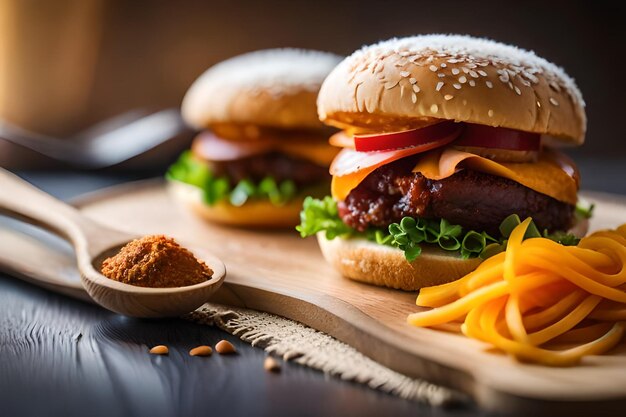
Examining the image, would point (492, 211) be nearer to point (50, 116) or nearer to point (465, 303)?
point (465, 303)

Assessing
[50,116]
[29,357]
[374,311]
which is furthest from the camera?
[50,116]

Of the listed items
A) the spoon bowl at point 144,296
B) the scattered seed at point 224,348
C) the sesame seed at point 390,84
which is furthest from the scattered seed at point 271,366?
the sesame seed at point 390,84

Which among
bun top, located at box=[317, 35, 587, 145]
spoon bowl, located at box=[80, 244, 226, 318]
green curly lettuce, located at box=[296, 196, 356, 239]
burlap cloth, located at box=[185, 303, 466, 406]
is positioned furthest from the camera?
green curly lettuce, located at box=[296, 196, 356, 239]

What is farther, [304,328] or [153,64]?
[153,64]

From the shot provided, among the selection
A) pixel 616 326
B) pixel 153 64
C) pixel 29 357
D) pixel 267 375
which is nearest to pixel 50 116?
pixel 153 64

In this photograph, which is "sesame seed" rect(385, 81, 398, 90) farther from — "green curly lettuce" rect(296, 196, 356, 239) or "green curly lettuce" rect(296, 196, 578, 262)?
"green curly lettuce" rect(296, 196, 356, 239)

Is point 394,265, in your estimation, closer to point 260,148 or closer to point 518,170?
point 518,170

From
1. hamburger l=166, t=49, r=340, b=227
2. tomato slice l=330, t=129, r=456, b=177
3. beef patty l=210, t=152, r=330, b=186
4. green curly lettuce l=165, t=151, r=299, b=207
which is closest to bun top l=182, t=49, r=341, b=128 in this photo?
hamburger l=166, t=49, r=340, b=227
